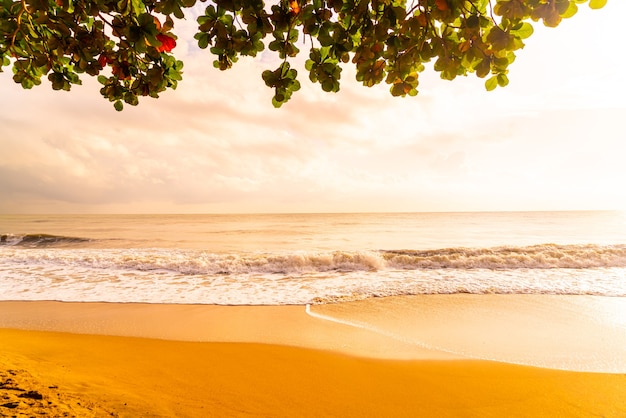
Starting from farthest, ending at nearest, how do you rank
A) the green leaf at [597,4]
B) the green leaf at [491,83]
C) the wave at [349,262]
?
the wave at [349,262] → the green leaf at [491,83] → the green leaf at [597,4]

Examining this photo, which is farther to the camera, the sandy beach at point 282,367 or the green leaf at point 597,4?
the sandy beach at point 282,367

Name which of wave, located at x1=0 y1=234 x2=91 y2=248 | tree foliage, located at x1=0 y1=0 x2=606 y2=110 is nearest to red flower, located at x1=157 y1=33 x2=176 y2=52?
tree foliage, located at x1=0 y1=0 x2=606 y2=110

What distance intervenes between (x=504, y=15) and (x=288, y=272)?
1236 cm

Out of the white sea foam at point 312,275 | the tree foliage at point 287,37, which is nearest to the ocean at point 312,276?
the white sea foam at point 312,275

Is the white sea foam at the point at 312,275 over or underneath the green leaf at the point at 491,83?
underneath

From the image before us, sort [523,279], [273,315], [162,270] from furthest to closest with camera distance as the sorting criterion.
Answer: [162,270] < [523,279] < [273,315]

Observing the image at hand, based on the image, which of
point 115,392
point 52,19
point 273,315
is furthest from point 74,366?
→ point 52,19

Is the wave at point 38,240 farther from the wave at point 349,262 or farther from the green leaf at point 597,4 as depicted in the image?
the green leaf at point 597,4

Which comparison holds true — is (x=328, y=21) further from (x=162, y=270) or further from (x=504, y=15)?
(x=162, y=270)

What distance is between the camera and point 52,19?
190 cm

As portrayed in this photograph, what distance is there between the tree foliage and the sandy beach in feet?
10.3

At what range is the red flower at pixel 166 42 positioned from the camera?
6.30 ft

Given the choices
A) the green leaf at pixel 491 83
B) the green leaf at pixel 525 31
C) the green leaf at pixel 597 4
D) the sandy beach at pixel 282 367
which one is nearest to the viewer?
the green leaf at pixel 597 4

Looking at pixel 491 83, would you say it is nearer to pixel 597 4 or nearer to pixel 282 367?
pixel 597 4
